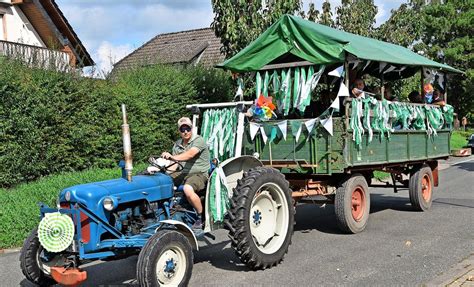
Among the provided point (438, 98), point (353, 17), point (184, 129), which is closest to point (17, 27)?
point (353, 17)

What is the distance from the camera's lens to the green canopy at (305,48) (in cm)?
830

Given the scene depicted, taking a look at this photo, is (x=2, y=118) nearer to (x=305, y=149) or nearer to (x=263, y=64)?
(x=263, y=64)

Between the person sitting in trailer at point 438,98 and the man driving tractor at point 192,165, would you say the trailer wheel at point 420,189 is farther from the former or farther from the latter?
the man driving tractor at point 192,165

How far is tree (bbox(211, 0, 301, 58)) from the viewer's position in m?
13.1

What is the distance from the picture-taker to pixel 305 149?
8.17m

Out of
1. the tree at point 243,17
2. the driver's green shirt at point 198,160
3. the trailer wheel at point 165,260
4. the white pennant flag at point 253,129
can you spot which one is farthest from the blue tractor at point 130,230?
the tree at point 243,17

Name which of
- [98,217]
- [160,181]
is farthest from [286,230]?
[98,217]

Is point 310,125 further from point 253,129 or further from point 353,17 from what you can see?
point 353,17

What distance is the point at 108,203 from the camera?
5145 mm

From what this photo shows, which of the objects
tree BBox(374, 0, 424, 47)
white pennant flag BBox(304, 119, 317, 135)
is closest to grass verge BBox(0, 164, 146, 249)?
white pennant flag BBox(304, 119, 317, 135)

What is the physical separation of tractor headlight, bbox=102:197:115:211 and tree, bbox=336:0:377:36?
14.3 meters

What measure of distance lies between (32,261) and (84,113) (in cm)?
613

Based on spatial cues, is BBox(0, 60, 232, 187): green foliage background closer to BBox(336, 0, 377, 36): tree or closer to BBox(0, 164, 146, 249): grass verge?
BBox(0, 164, 146, 249): grass verge

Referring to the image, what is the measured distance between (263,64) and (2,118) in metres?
4.69
